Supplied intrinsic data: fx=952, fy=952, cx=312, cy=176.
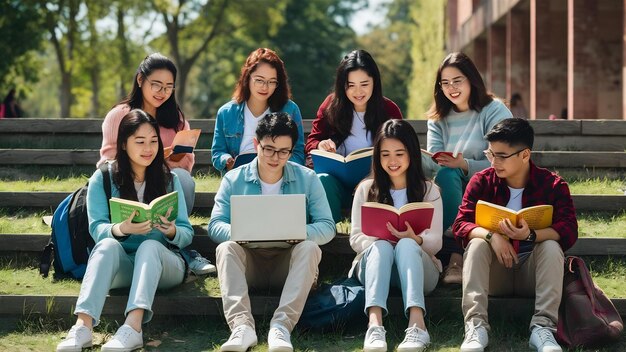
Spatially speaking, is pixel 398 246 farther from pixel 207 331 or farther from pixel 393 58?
pixel 393 58

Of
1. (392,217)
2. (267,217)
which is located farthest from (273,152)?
(392,217)

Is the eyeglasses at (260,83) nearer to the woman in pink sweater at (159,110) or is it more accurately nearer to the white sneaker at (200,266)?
the woman in pink sweater at (159,110)

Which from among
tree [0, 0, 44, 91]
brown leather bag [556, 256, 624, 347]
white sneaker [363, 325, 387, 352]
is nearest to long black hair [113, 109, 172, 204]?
white sneaker [363, 325, 387, 352]

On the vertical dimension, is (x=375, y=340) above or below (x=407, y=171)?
below

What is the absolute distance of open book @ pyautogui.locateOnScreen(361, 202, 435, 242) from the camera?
5.47 meters

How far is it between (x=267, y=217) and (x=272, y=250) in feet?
1.41

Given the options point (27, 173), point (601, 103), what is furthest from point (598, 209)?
point (601, 103)

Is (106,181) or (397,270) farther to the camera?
(106,181)

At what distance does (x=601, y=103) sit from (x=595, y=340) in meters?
11.9

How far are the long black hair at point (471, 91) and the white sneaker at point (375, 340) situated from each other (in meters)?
1.99

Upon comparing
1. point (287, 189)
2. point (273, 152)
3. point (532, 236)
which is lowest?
point (532, 236)

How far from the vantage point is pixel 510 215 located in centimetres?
532

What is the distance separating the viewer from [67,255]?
6.12 metres

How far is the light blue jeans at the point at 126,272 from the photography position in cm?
529
